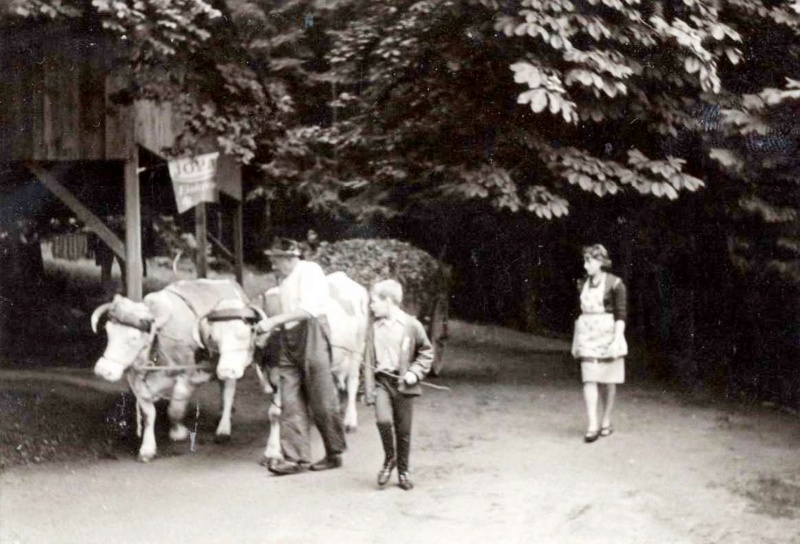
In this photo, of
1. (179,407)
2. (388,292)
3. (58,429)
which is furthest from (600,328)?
(58,429)

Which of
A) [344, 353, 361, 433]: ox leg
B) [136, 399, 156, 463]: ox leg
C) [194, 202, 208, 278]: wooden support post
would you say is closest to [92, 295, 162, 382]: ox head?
[136, 399, 156, 463]: ox leg

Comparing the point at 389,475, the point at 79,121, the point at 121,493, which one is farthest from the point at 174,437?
the point at 79,121

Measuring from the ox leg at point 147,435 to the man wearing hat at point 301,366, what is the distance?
1.39 metres

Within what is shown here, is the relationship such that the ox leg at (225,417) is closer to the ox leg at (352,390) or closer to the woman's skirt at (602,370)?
the ox leg at (352,390)

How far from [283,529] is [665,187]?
7.46m

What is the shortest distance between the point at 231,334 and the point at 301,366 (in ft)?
2.70

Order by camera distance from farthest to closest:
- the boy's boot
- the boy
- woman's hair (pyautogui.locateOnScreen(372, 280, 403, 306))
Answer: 1. woman's hair (pyautogui.locateOnScreen(372, 280, 403, 306))
2. the boy's boot
3. the boy

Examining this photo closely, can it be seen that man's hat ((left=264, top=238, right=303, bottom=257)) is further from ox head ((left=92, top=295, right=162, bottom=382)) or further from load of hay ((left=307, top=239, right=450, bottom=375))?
load of hay ((left=307, top=239, right=450, bottom=375))

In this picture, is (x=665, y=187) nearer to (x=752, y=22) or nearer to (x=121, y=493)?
(x=752, y=22)

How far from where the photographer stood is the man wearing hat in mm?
9516

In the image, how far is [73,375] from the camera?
1352cm

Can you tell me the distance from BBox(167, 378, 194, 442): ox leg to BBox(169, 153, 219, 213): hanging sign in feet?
16.2

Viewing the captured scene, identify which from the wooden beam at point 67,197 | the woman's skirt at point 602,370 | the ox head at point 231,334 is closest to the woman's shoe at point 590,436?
the woman's skirt at point 602,370

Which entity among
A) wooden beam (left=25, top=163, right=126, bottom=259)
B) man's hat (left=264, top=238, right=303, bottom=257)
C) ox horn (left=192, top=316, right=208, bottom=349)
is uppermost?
wooden beam (left=25, top=163, right=126, bottom=259)
